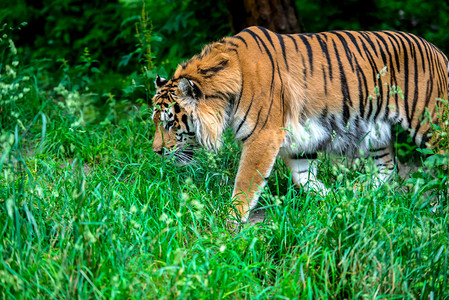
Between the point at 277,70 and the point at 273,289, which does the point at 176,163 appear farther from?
the point at 273,289

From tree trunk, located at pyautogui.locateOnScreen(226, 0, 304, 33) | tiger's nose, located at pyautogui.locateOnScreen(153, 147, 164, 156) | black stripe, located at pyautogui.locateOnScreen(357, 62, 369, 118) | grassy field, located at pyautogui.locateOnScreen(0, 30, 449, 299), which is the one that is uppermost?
tree trunk, located at pyautogui.locateOnScreen(226, 0, 304, 33)

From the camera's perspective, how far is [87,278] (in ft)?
8.06

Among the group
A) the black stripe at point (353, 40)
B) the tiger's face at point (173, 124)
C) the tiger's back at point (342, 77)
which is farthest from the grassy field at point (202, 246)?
the black stripe at point (353, 40)

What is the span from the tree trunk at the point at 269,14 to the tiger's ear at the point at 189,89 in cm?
223

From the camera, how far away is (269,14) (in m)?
5.71

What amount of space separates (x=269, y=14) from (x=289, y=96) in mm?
2083

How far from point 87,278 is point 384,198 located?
6.59ft

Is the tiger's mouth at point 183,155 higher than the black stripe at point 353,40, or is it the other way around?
the black stripe at point 353,40

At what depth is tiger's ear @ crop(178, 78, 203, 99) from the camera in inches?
148

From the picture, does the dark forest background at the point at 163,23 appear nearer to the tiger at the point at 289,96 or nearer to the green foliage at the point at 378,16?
the green foliage at the point at 378,16

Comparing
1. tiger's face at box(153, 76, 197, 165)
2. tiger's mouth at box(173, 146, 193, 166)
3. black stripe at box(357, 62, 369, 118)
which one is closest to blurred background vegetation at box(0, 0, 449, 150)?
tiger's face at box(153, 76, 197, 165)

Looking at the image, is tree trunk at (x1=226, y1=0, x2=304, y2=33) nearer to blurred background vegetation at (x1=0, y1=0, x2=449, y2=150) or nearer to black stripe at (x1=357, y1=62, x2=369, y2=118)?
blurred background vegetation at (x1=0, y1=0, x2=449, y2=150)

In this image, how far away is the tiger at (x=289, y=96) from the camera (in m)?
3.84

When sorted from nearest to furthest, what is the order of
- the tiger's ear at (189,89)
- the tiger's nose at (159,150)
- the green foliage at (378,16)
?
1. the tiger's ear at (189,89)
2. the tiger's nose at (159,150)
3. the green foliage at (378,16)
